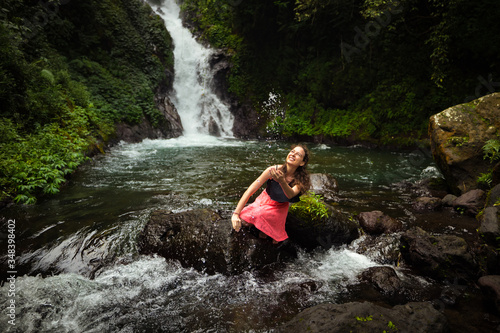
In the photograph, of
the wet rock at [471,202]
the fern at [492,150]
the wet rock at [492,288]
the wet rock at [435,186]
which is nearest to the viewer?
the wet rock at [492,288]

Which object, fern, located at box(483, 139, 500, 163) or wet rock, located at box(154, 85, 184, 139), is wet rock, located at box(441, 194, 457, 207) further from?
wet rock, located at box(154, 85, 184, 139)

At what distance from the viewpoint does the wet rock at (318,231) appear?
4.20 meters

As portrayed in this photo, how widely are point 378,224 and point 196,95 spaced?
59.6ft

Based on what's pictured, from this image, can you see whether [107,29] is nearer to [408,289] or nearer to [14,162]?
[14,162]

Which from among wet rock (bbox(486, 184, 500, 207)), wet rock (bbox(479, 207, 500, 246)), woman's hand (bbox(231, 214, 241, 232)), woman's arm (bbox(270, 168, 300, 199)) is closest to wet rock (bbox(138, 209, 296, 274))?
woman's hand (bbox(231, 214, 241, 232))

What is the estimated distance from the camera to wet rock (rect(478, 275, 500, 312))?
9.02 ft

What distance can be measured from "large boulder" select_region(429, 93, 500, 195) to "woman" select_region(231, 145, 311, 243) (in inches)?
186

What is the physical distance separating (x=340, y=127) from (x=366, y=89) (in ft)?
9.10

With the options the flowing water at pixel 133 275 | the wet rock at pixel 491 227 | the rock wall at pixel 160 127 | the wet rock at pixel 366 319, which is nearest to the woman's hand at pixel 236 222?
the flowing water at pixel 133 275

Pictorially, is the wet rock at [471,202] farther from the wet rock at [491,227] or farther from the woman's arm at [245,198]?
the woman's arm at [245,198]

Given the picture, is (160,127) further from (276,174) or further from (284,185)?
(276,174)

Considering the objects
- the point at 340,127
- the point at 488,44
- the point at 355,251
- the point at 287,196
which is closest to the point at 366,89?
the point at 340,127

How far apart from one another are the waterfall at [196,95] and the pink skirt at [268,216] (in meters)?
15.5

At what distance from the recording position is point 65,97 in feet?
34.4
